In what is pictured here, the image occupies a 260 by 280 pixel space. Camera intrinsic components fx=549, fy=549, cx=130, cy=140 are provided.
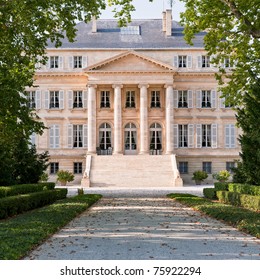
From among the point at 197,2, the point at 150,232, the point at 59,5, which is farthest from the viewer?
the point at 197,2

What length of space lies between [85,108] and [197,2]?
31460mm

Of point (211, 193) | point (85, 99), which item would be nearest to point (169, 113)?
point (85, 99)

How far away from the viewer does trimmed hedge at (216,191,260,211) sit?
1886 cm

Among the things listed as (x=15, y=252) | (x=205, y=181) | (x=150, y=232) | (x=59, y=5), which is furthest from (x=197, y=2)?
(x=205, y=181)

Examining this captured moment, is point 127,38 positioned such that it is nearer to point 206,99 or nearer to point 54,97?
point 54,97

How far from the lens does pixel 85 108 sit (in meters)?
50.0

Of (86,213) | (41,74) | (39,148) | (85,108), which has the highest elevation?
(41,74)

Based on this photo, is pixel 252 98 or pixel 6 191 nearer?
pixel 6 191

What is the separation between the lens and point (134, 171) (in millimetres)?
44625

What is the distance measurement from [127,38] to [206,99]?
943 centimetres

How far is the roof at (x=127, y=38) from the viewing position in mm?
50938

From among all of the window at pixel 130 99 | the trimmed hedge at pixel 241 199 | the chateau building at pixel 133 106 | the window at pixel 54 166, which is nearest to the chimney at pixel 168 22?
the chateau building at pixel 133 106

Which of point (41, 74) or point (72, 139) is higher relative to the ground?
point (41, 74)
